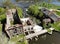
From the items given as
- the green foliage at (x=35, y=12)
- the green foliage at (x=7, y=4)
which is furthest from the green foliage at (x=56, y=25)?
the green foliage at (x=7, y=4)

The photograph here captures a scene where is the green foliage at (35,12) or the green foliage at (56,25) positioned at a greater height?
the green foliage at (56,25)

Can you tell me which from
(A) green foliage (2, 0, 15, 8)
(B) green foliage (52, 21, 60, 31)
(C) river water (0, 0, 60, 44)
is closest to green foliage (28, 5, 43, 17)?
(B) green foliage (52, 21, 60, 31)

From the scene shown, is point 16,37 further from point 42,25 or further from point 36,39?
point 42,25

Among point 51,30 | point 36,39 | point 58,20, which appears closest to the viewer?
point 36,39

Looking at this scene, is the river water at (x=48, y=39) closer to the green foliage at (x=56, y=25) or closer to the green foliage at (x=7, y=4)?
the green foliage at (x=56, y=25)

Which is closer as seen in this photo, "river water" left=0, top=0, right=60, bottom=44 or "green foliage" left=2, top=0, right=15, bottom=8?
"river water" left=0, top=0, right=60, bottom=44

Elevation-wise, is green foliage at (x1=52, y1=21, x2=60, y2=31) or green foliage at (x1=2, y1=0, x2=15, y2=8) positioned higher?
green foliage at (x1=52, y1=21, x2=60, y2=31)

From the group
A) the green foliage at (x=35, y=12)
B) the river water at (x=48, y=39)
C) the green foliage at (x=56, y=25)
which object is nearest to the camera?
the river water at (x=48, y=39)

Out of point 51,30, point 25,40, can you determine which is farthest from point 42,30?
point 25,40

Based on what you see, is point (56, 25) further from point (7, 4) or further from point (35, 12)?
point (7, 4)

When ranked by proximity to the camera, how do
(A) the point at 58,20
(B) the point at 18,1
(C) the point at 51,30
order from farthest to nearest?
(B) the point at 18,1, (A) the point at 58,20, (C) the point at 51,30

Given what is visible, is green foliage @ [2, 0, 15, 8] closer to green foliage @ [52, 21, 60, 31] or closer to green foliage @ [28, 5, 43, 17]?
green foliage @ [28, 5, 43, 17]
